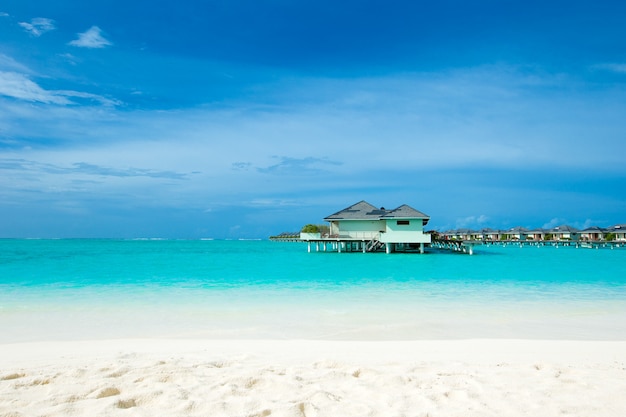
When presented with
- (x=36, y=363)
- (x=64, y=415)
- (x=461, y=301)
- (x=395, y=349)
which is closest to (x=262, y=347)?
(x=395, y=349)

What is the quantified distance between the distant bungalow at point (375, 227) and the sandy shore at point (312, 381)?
29.8m

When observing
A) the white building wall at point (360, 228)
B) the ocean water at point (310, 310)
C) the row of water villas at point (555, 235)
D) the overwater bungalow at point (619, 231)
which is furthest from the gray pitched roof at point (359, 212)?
the overwater bungalow at point (619, 231)

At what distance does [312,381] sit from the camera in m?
3.88

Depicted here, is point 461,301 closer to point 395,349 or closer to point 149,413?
point 395,349

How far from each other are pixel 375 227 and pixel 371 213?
1321 mm

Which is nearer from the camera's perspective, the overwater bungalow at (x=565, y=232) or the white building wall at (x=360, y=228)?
the white building wall at (x=360, y=228)

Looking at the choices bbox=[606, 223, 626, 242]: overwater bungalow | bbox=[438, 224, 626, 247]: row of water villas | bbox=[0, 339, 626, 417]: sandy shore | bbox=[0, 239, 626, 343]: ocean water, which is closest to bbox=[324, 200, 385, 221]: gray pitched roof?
bbox=[0, 239, 626, 343]: ocean water

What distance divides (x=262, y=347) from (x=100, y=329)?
3440mm

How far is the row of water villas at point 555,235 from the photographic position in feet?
226

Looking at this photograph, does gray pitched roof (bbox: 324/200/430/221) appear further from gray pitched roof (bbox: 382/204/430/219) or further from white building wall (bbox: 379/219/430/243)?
white building wall (bbox: 379/219/430/243)

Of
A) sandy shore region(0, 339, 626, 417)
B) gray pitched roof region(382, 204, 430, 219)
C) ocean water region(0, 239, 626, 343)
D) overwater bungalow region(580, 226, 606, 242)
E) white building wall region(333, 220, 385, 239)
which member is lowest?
ocean water region(0, 239, 626, 343)

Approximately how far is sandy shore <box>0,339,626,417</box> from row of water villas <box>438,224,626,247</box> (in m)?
63.8

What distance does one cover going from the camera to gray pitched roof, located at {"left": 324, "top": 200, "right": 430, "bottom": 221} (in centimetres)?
3481

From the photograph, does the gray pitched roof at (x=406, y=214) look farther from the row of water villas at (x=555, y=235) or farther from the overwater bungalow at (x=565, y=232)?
the overwater bungalow at (x=565, y=232)
